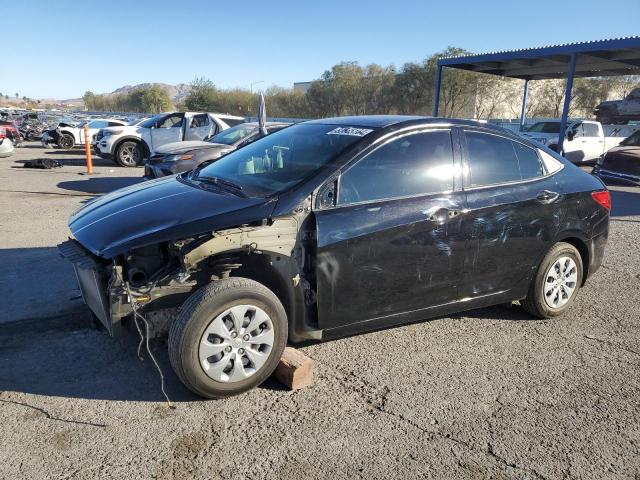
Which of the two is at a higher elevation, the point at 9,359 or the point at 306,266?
the point at 306,266

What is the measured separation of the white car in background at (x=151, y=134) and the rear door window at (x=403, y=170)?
39.5ft

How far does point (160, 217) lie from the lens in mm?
3219

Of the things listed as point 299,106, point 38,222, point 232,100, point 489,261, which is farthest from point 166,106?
point 489,261

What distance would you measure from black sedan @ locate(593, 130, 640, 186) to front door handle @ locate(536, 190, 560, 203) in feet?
35.5

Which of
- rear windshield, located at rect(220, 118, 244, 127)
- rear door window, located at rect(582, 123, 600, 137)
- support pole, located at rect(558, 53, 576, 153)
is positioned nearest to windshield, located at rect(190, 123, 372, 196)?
rear windshield, located at rect(220, 118, 244, 127)

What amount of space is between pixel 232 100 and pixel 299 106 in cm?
1131

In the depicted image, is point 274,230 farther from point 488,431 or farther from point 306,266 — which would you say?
point 488,431

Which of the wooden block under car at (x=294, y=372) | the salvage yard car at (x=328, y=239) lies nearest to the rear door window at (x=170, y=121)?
the salvage yard car at (x=328, y=239)

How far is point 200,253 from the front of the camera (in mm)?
2973

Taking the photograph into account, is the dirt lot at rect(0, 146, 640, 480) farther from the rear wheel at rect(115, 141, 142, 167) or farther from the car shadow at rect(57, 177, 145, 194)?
the rear wheel at rect(115, 141, 142, 167)

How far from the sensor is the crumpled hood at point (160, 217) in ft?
9.93

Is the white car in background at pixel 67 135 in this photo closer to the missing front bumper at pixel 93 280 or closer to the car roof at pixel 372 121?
the car roof at pixel 372 121

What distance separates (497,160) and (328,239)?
5.72ft

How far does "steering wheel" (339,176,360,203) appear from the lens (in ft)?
11.0
